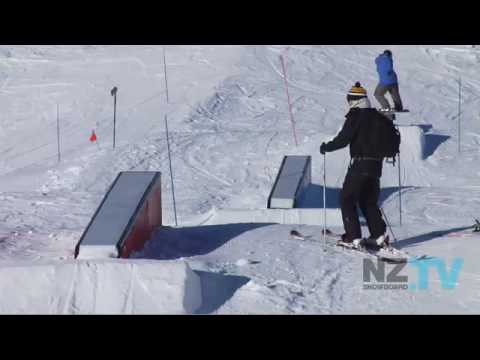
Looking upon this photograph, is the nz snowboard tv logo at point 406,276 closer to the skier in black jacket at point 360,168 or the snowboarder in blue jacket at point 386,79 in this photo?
the skier in black jacket at point 360,168

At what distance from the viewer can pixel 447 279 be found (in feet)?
32.8

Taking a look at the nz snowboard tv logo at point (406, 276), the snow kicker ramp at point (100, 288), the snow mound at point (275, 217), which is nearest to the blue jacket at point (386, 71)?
the snow mound at point (275, 217)

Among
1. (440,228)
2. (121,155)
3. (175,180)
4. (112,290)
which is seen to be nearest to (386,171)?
(175,180)

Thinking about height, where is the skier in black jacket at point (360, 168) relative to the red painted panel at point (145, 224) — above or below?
above

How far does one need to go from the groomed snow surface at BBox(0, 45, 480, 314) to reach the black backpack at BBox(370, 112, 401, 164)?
1109mm

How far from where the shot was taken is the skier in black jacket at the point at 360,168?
34.6ft

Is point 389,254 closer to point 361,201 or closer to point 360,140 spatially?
point 361,201

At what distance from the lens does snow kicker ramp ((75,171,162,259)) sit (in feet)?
33.9

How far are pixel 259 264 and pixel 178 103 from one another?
42.9 ft

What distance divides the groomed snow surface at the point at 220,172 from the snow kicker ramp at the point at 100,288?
0.04 feet

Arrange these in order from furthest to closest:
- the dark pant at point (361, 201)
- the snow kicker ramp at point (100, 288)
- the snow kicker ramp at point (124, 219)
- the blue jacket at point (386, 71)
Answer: the blue jacket at point (386, 71) < the dark pant at point (361, 201) < the snow kicker ramp at point (124, 219) < the snow kicker ramp at point (100, 288)

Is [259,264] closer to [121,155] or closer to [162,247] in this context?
[162,247]

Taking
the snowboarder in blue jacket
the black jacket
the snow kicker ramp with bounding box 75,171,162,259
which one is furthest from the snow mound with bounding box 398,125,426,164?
the black jacket

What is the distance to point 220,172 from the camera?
1950 cm
